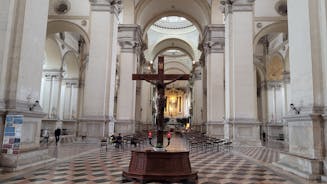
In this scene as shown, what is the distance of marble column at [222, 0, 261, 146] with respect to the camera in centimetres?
1392

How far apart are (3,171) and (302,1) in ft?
28.0

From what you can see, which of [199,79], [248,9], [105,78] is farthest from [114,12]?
[199,79]

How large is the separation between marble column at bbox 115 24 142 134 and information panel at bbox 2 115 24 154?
A: 15.5m

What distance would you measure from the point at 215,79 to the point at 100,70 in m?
10.5

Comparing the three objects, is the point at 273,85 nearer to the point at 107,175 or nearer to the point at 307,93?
Result: the point at 307,93

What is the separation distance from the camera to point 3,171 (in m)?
6.19

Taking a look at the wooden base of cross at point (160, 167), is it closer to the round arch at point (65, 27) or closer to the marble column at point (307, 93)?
the marble column at point (307, 93)

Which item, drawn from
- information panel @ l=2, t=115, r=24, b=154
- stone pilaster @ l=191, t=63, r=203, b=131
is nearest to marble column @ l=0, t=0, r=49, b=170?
information panel @ l=2, t=115, r=24, b=154

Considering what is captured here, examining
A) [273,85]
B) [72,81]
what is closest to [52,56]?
[72,81]

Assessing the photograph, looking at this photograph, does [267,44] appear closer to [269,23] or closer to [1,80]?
[269,23]

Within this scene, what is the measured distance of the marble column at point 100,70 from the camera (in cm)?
1430

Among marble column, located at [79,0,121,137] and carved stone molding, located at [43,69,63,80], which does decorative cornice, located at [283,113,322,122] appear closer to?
marble column, located at [79,0,121,137]

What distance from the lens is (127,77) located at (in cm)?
2256

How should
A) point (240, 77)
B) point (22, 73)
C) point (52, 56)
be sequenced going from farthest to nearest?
point (52, 56)
point (240, 77)
point (22, 73)
